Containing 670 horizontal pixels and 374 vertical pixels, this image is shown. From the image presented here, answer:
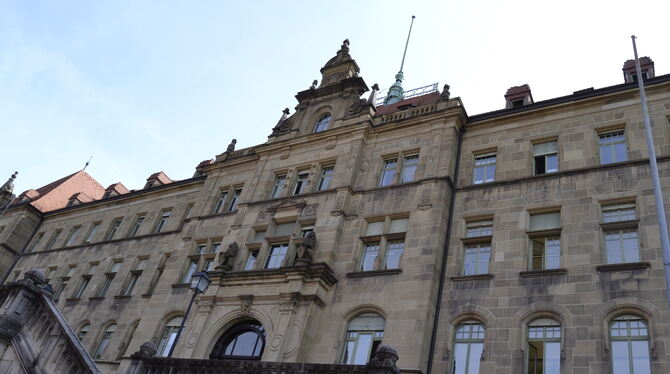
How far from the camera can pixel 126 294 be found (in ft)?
103

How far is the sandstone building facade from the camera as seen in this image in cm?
1798

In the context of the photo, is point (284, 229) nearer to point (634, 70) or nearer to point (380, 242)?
point (380, 242)

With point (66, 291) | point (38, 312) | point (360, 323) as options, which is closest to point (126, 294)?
point (66, 291)

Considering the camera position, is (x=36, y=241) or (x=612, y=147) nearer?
(x=612, y=147)

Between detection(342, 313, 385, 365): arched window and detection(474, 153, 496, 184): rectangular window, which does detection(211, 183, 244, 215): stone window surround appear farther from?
detection(474, 153, 496, 184): rectangular window

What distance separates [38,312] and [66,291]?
58.7 feet

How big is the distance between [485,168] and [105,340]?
68.5 feet

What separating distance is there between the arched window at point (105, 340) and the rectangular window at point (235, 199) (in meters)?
8.58

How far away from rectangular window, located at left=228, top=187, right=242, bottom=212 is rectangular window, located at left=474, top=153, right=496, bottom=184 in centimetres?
1252

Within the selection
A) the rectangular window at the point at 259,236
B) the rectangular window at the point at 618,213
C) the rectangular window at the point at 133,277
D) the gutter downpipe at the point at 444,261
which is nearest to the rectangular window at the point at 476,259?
the gutter downpipe at the point at 444,261

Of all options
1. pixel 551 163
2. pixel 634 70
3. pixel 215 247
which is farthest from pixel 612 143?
pixel 215 247

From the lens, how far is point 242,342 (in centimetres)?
2275

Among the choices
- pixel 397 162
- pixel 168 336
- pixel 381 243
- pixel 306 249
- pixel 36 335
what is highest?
pixel 397 162

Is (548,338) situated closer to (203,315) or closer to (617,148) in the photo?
(617,148)
